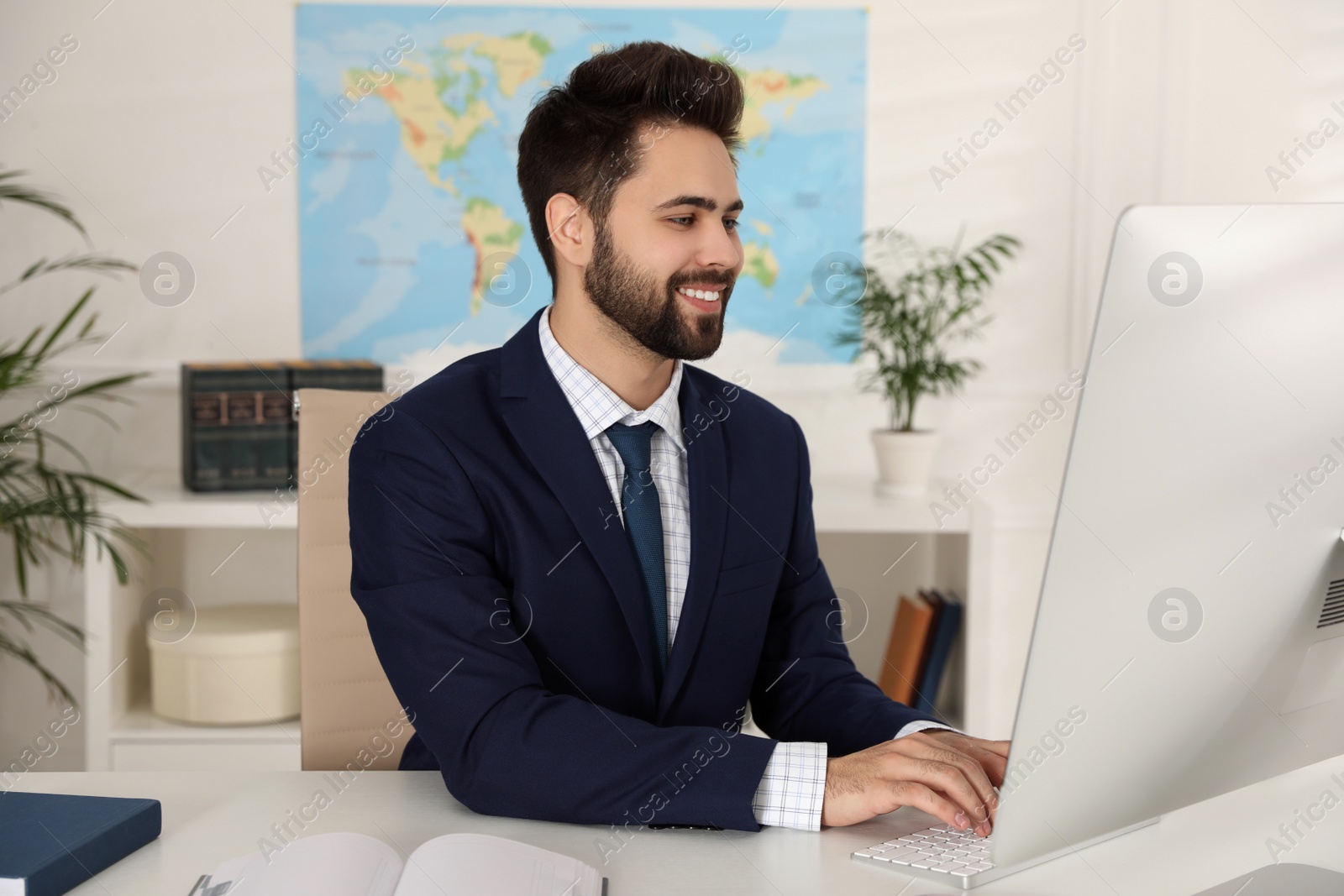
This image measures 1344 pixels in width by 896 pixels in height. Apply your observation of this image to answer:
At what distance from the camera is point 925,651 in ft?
8.89

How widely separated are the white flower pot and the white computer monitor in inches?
71.3

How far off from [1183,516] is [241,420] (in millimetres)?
2339

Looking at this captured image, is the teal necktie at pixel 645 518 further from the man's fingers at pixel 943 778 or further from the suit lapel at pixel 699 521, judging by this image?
the man's fingers at pixel 943 778

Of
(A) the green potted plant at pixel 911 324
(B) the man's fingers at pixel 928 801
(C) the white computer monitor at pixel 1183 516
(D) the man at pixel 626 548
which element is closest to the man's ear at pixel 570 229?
(D) the man at pixel 626 548

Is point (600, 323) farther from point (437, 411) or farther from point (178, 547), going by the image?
point (178, 547)

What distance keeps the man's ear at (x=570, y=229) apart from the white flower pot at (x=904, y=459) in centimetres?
122

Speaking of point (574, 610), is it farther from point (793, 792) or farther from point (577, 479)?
point (793, 792)

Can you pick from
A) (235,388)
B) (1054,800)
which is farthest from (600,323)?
(235,388)

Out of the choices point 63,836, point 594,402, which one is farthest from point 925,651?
point 63,836

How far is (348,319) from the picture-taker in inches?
116

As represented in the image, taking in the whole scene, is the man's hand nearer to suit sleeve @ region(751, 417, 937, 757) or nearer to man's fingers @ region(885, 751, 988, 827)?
man's fingers @ region(885, 751, 988, 827)

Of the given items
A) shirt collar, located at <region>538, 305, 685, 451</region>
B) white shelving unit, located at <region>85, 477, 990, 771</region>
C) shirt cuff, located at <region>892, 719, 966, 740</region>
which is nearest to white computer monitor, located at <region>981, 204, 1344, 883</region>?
shirt cuff, located at <region>892, 719, 966, 740</region>

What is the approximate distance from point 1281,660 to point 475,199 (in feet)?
8.13

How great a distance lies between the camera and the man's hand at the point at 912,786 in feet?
3.35
